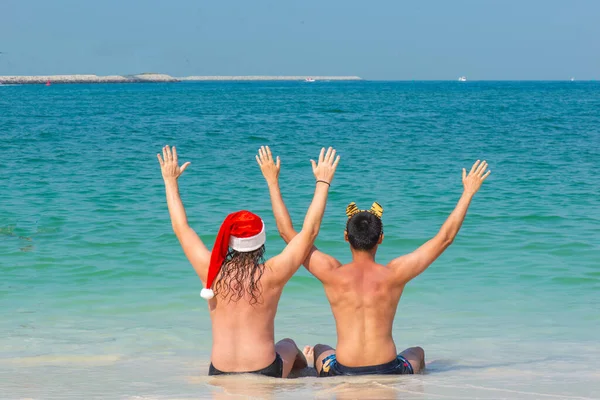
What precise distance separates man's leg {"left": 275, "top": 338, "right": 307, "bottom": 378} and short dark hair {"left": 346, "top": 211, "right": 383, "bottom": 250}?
908 mm

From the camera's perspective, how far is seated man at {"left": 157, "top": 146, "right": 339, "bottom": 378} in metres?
4.46

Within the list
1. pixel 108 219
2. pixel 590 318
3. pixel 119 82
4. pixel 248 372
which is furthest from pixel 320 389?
pixel 119 82

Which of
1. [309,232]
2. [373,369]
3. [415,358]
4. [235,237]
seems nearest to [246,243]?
[235,237]

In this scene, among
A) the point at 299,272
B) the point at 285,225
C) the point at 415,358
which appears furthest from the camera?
the point at 299,272

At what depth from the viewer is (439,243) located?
4.64 metres

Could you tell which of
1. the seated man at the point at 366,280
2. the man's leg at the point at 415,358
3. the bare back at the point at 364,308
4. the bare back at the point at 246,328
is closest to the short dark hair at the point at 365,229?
the seated man at the point at 366,280

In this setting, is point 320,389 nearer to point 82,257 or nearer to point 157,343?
point 157,343

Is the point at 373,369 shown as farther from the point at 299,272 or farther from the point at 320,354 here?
the point at 299,272

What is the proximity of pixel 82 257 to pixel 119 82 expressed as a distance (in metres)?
178

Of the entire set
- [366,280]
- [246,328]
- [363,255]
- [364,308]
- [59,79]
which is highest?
[59,79]

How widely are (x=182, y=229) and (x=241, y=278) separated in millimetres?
512

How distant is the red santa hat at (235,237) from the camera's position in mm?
4430

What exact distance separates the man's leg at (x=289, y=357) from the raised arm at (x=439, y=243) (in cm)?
90

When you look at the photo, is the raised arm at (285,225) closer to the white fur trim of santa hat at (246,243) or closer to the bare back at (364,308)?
the bare back at (364,308)
